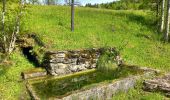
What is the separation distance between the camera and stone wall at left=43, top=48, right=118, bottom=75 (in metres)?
19.6

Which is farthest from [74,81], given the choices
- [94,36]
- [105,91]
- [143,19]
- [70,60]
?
[143,19]

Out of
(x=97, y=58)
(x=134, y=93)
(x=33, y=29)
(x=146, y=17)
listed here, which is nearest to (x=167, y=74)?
(x=134, y=93)

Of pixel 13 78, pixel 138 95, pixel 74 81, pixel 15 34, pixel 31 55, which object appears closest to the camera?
pixel 138 95

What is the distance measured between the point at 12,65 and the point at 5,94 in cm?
402

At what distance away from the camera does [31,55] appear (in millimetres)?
22078

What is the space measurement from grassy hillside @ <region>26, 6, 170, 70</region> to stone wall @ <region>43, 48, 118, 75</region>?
2.08 meters

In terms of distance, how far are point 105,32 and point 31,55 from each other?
32.0 feet

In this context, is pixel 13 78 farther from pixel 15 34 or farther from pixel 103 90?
pixel 103 90

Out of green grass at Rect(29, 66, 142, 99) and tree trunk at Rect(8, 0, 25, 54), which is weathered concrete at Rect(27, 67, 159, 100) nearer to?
green grass at Rect(29, 66, 142, 99)

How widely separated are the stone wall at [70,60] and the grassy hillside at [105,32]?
6.84 ft

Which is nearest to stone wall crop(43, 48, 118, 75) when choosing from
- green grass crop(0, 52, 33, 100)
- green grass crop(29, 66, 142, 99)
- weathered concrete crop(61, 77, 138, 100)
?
green grass crop(29, 66, 142, 99)

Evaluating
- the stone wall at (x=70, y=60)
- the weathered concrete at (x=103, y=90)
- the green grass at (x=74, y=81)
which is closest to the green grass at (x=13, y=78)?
the weathered concrete at (x=103, y=90)

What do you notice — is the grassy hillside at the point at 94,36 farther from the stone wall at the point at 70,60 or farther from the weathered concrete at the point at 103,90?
the stone wall at the point at 70,60

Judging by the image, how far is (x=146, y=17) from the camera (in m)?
37.2
